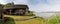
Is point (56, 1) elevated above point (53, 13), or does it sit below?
above

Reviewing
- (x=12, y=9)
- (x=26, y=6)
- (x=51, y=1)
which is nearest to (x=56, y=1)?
(x=51, y=1)

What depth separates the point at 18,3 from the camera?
8.87 feet

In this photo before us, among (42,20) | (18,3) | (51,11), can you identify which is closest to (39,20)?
(42,20)

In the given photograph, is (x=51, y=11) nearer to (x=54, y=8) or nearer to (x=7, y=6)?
(x=54, y=8)

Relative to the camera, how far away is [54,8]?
8.80 ft

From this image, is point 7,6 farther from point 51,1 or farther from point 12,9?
point 51,1

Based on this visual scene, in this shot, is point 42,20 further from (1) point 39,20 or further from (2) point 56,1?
(2) point 56,1

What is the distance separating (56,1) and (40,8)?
236 millimetres

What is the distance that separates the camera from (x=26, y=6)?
2684 mm

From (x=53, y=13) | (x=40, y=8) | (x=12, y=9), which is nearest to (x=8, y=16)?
(x=12, y=9)

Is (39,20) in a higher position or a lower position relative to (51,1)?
lower

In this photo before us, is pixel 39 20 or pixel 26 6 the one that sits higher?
pixel 26 6

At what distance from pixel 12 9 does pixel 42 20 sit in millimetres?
432

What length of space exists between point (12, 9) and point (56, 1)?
606 mm
